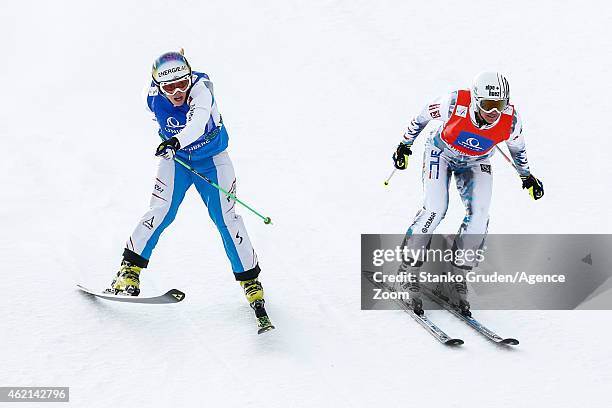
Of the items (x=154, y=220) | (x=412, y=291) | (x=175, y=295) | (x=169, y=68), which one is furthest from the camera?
(x=412, y=291)

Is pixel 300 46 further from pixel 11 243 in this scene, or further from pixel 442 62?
pixel 11 243

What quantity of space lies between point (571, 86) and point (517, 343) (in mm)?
6857

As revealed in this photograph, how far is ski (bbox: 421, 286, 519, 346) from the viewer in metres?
6.37

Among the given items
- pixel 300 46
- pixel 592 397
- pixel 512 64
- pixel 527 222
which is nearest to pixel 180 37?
pixel 300 46

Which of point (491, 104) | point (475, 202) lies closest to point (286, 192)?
point (475, 202)

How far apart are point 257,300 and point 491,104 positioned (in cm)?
252

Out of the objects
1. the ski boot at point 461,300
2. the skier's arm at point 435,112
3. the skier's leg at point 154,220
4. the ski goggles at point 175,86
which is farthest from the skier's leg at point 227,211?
the ski boot at point 461,300

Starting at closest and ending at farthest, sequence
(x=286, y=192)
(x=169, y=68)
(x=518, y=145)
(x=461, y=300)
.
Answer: (x=169, y=68), (x=518, y=145), (x=461, y=300), (x=286, y=192)

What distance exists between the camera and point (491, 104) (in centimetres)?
647

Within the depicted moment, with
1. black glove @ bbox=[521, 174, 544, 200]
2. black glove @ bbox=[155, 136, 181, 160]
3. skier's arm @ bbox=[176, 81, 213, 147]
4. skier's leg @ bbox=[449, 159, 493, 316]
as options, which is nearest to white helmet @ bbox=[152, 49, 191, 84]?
skier's arm @ bbox=[176, 81, 213, 147]

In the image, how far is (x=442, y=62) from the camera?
13.0 metres

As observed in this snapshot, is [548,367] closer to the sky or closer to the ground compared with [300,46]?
closer to the ground

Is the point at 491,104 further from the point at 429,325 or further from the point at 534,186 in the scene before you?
the point at 429,325

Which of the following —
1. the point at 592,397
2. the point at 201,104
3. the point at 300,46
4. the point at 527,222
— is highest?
the point at 300,46
